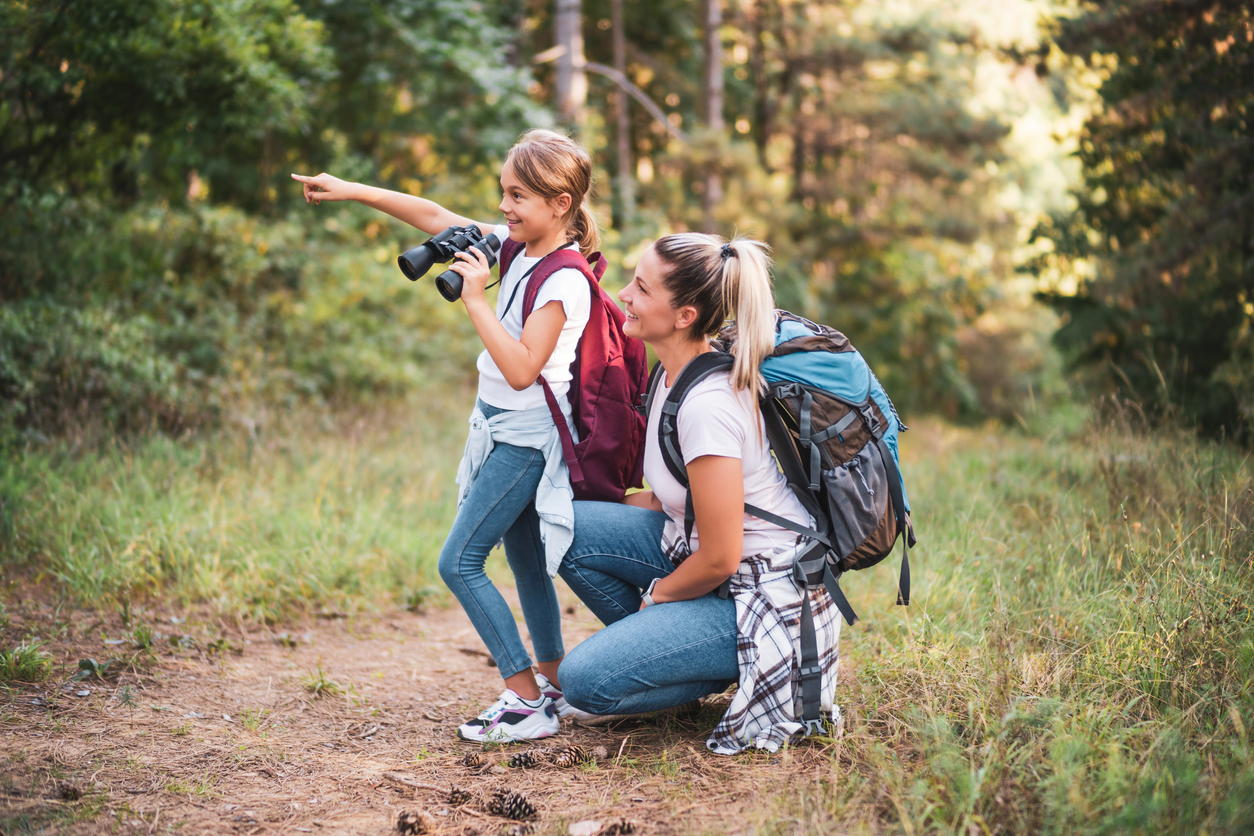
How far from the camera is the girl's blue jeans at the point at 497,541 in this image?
→ 2809 mm

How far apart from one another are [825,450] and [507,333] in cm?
103

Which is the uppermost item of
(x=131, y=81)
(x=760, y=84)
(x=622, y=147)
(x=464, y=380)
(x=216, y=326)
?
(x=760, y=84)

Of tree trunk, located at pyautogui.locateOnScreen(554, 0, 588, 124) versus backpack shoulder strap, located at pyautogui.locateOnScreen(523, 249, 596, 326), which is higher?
tree trunk, located at pyautogui.locateOnScreen(554, 0, 588, 124)

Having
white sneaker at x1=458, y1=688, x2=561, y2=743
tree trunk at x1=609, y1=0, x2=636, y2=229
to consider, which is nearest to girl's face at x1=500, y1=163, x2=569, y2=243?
white sneaker at x1=458, y1=688, x2=561, y2=743

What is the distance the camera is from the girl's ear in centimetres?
272

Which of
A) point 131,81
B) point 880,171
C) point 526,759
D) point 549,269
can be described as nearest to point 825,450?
point 549,269

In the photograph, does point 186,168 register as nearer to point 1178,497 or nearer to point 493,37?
point 493,37

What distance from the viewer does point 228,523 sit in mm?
4516

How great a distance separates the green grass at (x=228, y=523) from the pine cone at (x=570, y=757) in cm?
199

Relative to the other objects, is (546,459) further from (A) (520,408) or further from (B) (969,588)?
(B) (969,588)

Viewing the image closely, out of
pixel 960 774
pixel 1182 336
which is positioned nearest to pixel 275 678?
pixel 960 774

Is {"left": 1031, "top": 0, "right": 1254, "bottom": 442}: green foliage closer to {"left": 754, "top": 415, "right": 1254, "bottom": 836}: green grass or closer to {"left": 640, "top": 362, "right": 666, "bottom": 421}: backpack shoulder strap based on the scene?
{"left": 754, "top": 415, "right": 1254, "bottom": 836}: green grass

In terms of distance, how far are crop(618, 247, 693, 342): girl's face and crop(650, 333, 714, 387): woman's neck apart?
33 millimetres

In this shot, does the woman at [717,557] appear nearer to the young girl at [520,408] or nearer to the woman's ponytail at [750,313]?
the woman's ponytail at [750,313]
